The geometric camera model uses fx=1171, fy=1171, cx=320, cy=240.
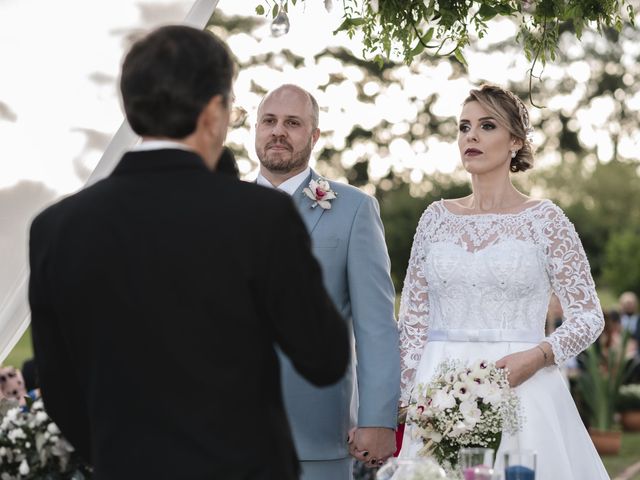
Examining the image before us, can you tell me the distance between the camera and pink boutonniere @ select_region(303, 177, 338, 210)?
473 cm

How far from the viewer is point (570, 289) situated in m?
5.00

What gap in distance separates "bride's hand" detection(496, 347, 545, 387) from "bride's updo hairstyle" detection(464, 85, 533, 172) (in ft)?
2.96

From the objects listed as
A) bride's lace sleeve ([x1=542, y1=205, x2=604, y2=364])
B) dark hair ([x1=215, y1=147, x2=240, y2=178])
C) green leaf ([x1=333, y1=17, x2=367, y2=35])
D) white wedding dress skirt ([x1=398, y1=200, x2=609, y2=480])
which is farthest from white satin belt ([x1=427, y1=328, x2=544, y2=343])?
dark hair ([x1=215, y1=147, x2=240, y2=178])

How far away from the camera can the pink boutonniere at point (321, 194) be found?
4.73 meters

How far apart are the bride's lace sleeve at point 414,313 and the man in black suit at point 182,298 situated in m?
2.56

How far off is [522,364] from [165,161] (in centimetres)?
262

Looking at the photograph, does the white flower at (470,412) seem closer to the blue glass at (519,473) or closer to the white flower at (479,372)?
the white flower at (479,372)

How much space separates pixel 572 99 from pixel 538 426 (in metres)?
32.4

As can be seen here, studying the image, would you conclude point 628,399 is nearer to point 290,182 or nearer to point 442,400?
point 290,182

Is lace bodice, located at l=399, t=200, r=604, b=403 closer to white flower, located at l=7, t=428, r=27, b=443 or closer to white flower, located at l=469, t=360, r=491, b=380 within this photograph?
white flower, located at l=469, t=360, r=491, b=380

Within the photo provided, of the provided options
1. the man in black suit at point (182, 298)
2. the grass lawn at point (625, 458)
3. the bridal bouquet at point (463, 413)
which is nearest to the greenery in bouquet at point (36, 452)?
the bridal bouquet at point (463, 413)

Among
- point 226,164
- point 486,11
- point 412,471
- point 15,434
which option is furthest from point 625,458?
point 226,164

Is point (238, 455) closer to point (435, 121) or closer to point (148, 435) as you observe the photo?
point (148, 435)

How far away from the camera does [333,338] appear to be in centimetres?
259
